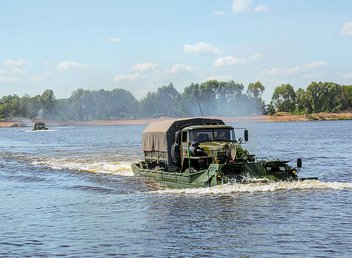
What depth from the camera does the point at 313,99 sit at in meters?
176

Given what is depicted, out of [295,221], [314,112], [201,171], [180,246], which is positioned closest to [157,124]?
[201,171]

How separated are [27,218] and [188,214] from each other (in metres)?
5.79

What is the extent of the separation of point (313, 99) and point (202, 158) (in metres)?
155

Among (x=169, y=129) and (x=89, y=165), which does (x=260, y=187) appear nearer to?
(x=169, y=129)

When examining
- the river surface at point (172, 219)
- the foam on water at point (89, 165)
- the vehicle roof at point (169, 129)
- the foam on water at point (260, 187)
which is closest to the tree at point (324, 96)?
the foam on water at point (89, 165)

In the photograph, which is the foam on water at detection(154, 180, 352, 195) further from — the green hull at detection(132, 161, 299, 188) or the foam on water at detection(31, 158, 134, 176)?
the foam on water at detection(31, 158, 134, 176)

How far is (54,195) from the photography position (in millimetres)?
27297

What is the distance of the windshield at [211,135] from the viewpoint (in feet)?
90.0

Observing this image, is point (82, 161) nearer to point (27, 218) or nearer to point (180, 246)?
point (27, 218)

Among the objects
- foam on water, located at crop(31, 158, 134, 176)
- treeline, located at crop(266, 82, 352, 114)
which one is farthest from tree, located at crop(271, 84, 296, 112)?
foam on water, located at crop(31, 158, 134, 176)

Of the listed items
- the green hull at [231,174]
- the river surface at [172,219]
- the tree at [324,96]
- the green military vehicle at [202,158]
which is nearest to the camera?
the river surface at [172,219]

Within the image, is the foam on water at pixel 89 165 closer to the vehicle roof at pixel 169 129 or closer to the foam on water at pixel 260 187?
the vehicle roof at pixel 169 129

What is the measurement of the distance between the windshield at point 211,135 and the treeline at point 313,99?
493 feet

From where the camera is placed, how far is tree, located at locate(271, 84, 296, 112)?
607 ft
